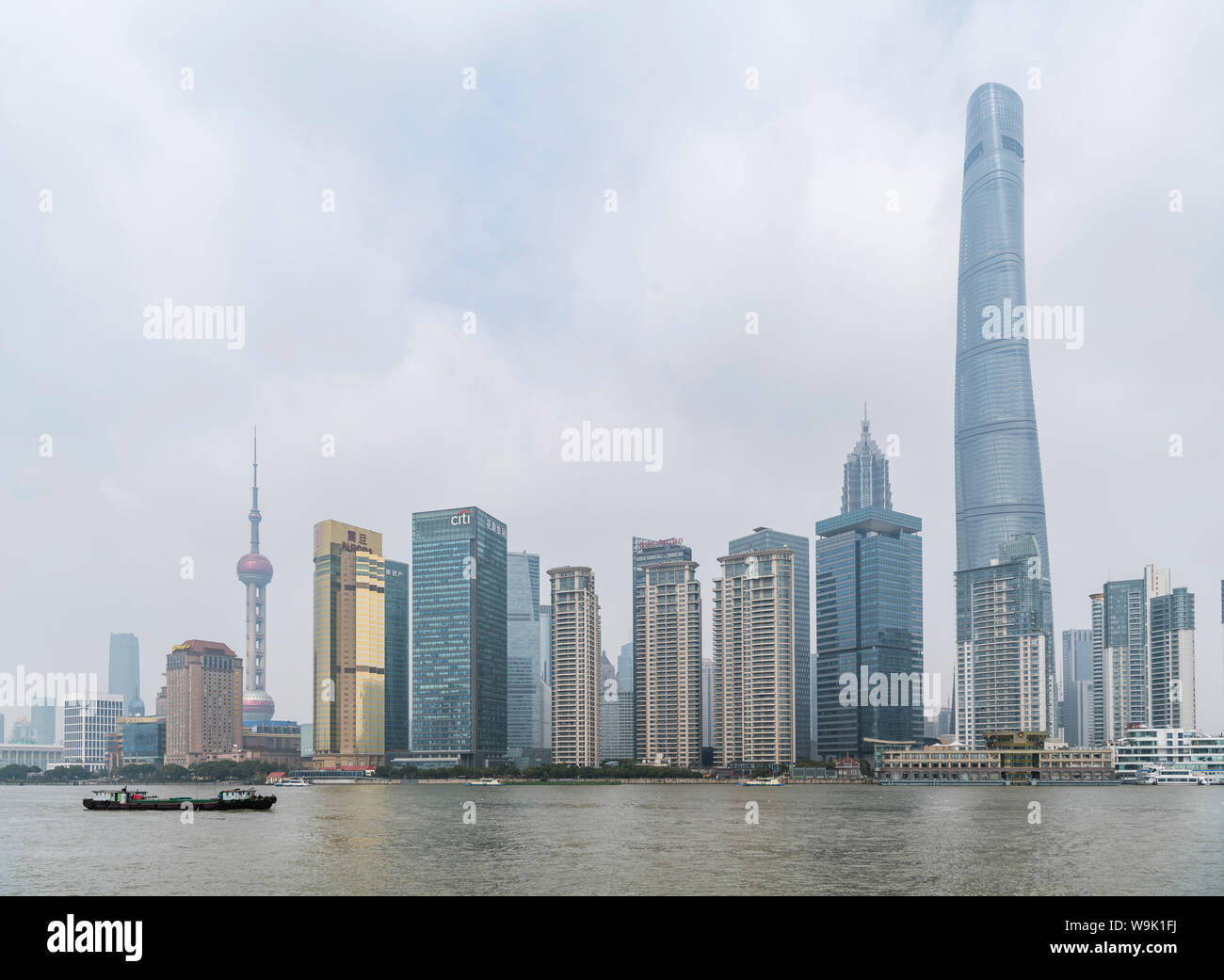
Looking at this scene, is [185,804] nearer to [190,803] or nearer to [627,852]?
[190,803]

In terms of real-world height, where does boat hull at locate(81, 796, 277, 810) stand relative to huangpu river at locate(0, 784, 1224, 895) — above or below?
below

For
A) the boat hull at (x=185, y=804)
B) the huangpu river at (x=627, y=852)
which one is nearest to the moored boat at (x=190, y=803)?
the boat hull at (x=185, y=804)

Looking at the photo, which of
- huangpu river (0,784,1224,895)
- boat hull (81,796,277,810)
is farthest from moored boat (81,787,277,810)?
huangpu river (0,784,1224,895)

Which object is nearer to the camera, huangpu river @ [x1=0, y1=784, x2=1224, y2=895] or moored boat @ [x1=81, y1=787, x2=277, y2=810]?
huangpu river @ [x1=0, y1=784, x2=1224, y2=895]

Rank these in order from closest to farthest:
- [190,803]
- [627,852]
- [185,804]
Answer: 1. [627,852]
2. [190,803]
3. [185,804]

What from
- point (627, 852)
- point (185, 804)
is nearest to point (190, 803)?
point (185, 804)

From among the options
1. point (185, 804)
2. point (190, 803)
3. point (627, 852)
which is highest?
point (627, 852)

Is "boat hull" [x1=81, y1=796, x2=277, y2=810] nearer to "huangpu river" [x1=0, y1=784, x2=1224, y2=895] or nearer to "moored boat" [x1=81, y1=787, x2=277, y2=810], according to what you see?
"moored boat" [x1=81, y1=787, x2=277, y2=810]
